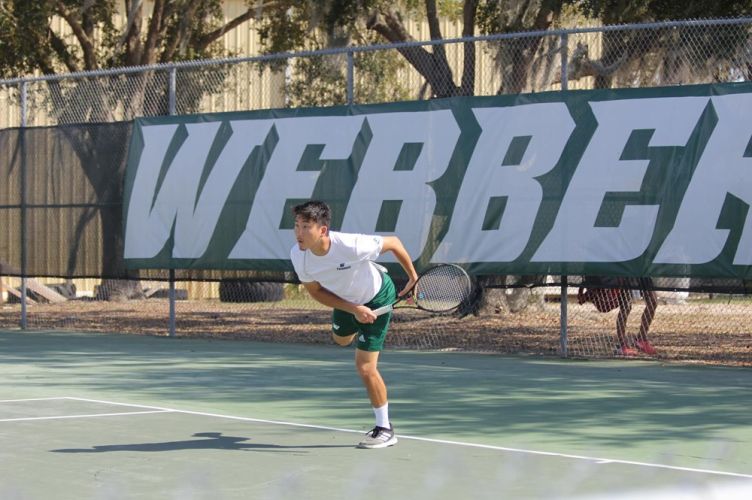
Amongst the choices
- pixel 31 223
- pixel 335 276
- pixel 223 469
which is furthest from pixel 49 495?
pixel 31 223

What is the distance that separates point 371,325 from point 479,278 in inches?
253

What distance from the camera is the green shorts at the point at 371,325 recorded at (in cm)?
806

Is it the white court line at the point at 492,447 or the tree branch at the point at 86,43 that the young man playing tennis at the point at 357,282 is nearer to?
the white court line at the point at 492,447

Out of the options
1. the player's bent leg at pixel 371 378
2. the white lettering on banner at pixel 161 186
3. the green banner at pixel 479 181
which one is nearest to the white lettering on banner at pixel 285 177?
the green banner at pixel 479 181

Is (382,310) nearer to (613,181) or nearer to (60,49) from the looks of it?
(613,181)

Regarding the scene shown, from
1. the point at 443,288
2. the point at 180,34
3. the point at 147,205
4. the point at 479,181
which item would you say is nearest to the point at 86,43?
the point at 180,34

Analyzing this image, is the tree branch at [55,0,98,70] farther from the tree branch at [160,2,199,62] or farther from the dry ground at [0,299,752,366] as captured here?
the dry ground at [0,299,752,366]

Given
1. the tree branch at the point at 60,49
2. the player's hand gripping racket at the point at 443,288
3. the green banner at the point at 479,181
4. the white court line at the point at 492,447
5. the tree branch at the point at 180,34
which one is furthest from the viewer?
the tree branch at the point at 60,49

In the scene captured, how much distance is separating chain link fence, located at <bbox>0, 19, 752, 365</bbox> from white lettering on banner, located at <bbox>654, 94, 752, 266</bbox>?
0.39 meters

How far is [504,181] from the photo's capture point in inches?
550

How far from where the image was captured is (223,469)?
23.4 ft

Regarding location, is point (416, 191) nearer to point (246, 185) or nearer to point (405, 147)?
point (405, 147)

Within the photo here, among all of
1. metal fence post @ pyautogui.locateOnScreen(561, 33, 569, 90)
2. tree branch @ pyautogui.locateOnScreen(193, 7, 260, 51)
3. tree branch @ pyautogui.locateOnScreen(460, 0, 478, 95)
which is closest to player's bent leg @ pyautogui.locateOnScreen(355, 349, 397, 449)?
metal fence post @ pyautogui.locateOnScreen(561, 33, 569, 90)

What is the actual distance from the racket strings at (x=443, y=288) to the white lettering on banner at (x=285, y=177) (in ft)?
18.2
